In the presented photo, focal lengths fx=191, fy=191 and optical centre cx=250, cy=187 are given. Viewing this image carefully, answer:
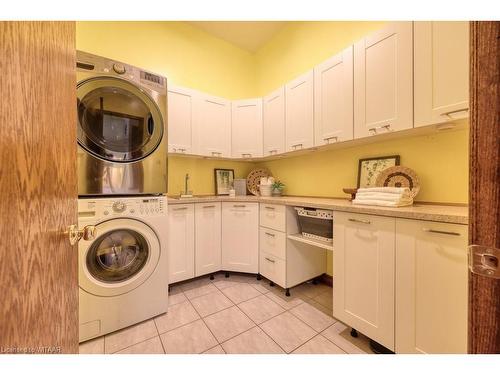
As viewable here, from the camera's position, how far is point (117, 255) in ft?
4.42

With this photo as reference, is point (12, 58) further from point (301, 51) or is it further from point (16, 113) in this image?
point (301, 51)

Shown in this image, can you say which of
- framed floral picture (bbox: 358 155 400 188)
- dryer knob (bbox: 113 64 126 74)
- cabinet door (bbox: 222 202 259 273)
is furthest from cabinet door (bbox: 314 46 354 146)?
dryer knob (bbox: 113 64 126 74)

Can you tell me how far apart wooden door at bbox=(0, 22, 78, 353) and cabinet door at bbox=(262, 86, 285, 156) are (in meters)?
1.72

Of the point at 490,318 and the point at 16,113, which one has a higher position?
the point at 16,113

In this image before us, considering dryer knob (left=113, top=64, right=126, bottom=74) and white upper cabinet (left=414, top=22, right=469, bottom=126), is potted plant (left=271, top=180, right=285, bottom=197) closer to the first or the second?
white upper cabinet (left=414, top=22, right=469, bottom=126)

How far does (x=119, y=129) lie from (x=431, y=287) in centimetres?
206

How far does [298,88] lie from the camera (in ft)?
6.15

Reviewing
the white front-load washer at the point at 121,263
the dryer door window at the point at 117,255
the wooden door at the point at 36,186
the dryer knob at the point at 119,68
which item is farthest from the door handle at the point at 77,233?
the dryer knob at the point at 119,68

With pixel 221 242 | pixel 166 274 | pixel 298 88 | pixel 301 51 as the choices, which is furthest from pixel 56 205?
pixel 301 51

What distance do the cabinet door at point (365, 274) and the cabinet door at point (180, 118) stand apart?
5.30 ft

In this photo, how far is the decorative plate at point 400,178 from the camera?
1.34 meters

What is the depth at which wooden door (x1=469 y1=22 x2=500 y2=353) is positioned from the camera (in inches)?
12.5

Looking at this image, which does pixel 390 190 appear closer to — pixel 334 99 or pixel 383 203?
pixel 383 203
